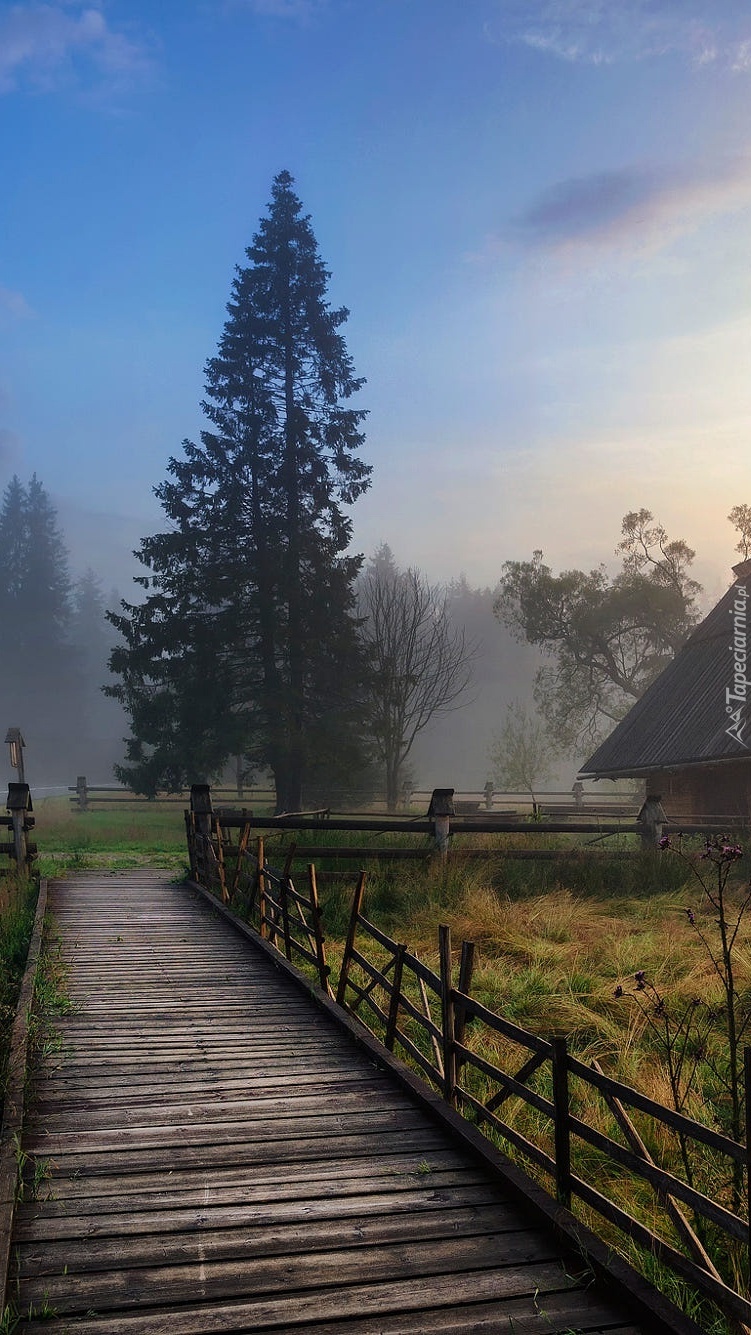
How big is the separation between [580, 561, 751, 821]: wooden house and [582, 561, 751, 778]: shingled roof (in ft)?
0.07

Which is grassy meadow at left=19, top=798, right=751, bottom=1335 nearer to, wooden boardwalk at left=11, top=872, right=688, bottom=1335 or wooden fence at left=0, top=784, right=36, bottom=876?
wooden boardwalk at left=11, top=872, right=688, bottom=1335

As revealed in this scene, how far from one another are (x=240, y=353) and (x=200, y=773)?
46.9 ft

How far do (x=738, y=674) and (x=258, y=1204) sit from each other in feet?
62.3

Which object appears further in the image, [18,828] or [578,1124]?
[18,828]

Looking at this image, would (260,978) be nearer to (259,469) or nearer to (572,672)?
(259,469)

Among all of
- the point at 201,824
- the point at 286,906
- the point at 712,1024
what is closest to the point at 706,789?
the point at 201,824

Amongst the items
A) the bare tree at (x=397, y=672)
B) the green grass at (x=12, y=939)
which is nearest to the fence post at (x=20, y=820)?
the green grass at (x=12, y=939)

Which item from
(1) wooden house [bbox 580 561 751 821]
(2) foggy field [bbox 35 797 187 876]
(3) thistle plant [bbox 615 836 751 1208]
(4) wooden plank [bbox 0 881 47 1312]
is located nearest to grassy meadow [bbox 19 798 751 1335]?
(3) thistle plant [bbox 615 836 751 1208]

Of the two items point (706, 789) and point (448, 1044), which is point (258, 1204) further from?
point (706, 789)

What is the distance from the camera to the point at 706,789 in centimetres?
2141

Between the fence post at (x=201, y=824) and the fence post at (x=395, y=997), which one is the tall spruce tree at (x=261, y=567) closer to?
the fence post at (x=201, y=824)

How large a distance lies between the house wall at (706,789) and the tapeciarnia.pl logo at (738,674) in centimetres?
74

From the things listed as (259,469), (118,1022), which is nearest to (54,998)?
(118,1022)

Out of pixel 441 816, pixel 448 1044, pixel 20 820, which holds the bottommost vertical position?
pixel 448 1044
